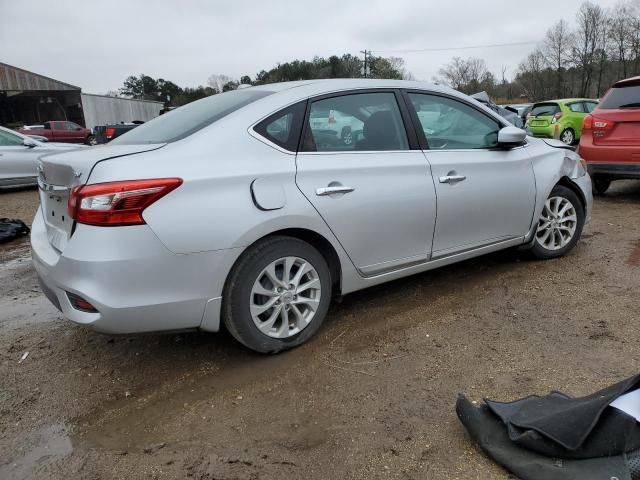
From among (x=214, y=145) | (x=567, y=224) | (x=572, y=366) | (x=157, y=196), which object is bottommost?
(x=572, y=366)

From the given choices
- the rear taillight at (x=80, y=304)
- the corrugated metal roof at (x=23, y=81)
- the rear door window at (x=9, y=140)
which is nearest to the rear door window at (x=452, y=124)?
the rear taillight at (x=80, y=304)

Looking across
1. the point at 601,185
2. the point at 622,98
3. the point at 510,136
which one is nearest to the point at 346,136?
the point at 510,136

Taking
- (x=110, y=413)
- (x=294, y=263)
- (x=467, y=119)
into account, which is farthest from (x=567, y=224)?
(x=110, y=413)

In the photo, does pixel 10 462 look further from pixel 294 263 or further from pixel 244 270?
pixel 294 263

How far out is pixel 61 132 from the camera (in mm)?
25391

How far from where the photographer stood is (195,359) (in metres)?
3.02

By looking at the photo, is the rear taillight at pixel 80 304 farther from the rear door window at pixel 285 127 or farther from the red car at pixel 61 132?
the red car at pixel 61 132

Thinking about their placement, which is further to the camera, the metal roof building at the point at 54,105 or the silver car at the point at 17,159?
the metal roof building at the point at 54,105

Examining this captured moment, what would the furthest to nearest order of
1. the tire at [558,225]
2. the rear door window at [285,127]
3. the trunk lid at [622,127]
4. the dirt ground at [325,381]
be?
1. the trunk lid at [622,127]
2. the tire at [558,225]
3. the rear door window at [285,127]
4. the dirt ground at [325,381]

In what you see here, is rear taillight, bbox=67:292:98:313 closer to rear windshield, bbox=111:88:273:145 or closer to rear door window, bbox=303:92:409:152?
rear windshield, bbox=111:88:273:145

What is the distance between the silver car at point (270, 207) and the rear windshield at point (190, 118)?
0.02 meters

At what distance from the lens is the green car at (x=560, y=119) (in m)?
14.9

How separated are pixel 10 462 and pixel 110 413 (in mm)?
454

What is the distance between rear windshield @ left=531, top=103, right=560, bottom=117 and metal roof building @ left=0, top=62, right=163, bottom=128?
3382 centimetres
